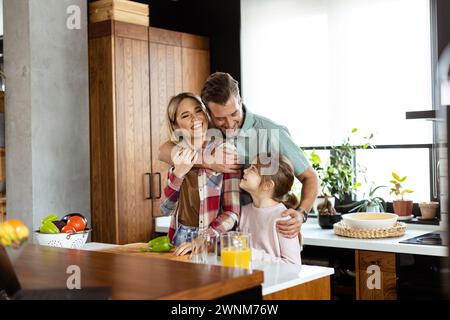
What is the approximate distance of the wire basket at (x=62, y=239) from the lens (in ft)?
9.29

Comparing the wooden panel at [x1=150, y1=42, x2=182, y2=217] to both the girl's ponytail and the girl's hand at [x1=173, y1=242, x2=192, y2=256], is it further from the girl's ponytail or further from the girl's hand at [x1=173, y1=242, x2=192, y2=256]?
the girl's hand at [x1=173, y1=242, x2=192, y2=256]

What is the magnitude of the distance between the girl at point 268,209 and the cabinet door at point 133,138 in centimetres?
172

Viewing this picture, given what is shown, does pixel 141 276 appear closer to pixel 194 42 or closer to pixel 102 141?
pixel 102 141

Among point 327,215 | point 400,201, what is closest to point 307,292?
point 327,215

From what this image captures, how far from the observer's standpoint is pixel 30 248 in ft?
6.79

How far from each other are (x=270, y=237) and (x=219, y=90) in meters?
0.69

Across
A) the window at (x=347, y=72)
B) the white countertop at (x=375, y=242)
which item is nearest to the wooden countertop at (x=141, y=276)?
the white countertop at (x=375, y=242)

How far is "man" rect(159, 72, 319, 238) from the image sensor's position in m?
2.79

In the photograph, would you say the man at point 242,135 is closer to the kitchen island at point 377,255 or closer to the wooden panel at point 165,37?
the kitchen island at point 377,255

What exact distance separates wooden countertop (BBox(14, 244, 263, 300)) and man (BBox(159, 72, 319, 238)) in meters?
1.13

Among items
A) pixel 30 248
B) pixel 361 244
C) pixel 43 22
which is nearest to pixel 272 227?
pixel 361 244

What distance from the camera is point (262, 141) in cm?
298

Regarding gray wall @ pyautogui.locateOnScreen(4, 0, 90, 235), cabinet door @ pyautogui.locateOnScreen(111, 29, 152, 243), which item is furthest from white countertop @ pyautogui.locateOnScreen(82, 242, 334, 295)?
gray wall @ pyautogui.locateOnScreen(4, 0, 90, 235)

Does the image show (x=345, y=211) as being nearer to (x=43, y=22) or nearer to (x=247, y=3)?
(x=247, y=3)
